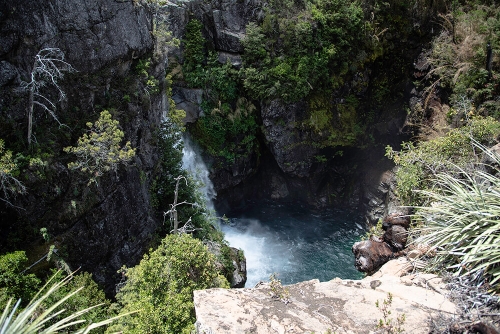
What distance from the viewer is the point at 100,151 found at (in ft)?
37.6

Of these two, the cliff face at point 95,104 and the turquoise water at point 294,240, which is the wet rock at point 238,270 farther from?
the cliff face at point 95,104

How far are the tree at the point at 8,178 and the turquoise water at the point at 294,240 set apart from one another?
11693 mm

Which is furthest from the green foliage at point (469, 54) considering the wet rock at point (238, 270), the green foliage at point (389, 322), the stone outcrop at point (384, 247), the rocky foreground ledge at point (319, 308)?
the wet rock at point (238, 270)

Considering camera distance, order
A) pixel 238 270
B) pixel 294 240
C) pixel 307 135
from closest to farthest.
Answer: pixel 238 270
pixel 294 240
pixel 307 135

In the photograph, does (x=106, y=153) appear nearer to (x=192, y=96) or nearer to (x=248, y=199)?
(x=192, y=96)

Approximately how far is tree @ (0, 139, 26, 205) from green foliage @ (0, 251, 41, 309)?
73.0 inches

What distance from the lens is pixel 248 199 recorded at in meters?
24.4

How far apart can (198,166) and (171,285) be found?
507 inches

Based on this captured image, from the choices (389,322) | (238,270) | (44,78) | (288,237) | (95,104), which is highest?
(44,78)

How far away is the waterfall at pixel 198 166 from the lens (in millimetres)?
20739

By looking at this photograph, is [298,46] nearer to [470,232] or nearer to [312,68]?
[312,68]

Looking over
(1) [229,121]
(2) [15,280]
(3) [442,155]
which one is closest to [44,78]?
(2) [15,280]

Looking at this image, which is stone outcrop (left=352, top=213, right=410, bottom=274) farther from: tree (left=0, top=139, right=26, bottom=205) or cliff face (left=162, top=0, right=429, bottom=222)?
tree (left=0, top=139, right=26, bottom=205)

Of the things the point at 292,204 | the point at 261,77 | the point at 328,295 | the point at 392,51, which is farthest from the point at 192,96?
the point at 328,295
